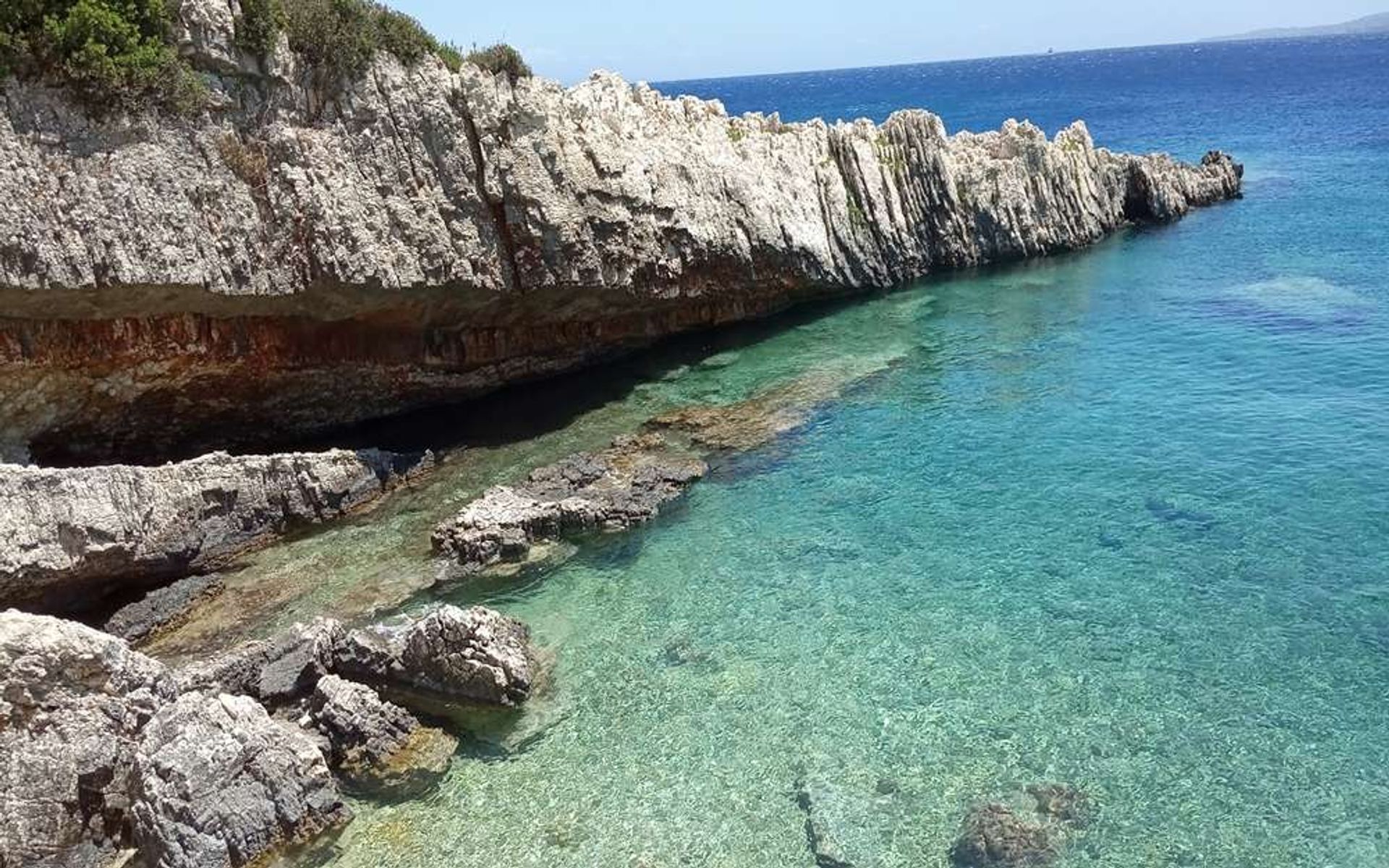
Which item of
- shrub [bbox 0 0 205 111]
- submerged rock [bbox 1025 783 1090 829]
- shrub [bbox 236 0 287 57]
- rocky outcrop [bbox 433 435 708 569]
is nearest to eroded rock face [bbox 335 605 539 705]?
rocky outcrop [bbox 433 435 708 569]

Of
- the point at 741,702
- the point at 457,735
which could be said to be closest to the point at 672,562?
the point at 741,702

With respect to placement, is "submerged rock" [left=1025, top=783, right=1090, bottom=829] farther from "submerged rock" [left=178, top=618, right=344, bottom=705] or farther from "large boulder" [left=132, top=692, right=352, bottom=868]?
"submerged rock" [left=178, top=618, right=344, bottom=705]

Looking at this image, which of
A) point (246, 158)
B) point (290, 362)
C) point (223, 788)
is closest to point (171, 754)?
point (223, 788)

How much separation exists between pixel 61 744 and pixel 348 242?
15210mm

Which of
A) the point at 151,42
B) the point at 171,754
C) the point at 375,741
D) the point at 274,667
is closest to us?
the point at 171,754

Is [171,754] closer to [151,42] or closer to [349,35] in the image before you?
[151,42]

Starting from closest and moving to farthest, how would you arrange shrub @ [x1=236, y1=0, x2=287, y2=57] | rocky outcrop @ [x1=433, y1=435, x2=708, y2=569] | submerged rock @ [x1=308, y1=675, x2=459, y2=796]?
1. submerged rock @ [x1=308, y1=675, x2=459, y2=796]
2. rocky outcrop @ [x1=433, y1=435, x2=708, y2=569]
3. shrub @ [x1=236, y1=0, x2=287, y2=57]

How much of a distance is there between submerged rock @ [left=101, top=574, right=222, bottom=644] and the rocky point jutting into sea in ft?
0.37

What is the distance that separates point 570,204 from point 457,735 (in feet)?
59.7

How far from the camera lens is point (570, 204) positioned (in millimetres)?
30234

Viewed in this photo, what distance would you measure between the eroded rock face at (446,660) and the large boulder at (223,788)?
2688 millimetres

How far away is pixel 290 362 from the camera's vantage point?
2773 centimetres

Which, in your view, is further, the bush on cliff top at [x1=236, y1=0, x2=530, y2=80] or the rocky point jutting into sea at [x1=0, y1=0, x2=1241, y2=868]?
the bush on cliff top at [x1=236, y1=0, x2=530, y2=80]

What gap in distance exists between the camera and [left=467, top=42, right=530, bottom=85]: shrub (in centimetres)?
2898
